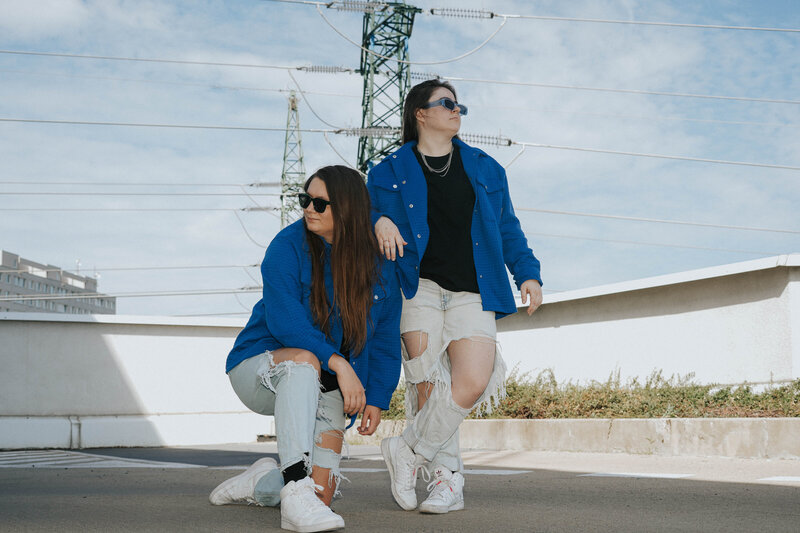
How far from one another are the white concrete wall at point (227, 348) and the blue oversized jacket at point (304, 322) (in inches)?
278

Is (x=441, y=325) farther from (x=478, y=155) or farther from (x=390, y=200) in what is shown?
(x=478, y=155)

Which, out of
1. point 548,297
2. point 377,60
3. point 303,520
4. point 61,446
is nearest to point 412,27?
point 377,60

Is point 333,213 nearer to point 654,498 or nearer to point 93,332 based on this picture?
point 654,498

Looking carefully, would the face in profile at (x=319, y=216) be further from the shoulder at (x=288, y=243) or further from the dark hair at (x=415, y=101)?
the dark hair at (x=415, y=101)

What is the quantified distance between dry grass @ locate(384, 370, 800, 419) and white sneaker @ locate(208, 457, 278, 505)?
3.51 meters

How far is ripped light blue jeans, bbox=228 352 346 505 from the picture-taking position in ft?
9.93

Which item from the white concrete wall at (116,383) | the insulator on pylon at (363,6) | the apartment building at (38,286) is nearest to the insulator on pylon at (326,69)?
the insulator on pylon at (363,6)

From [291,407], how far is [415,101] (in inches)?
68.7

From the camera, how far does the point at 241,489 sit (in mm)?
3559

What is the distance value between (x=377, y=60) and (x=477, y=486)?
23933 millimetres

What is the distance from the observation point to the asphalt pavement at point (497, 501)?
2.97m

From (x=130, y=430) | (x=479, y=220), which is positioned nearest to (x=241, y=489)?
(x=479, y=220)

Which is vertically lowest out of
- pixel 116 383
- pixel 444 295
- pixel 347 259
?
pixel 116 383

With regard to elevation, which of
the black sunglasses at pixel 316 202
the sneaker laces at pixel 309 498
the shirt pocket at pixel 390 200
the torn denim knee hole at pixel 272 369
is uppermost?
the shirt pocket at pixel 390 200
